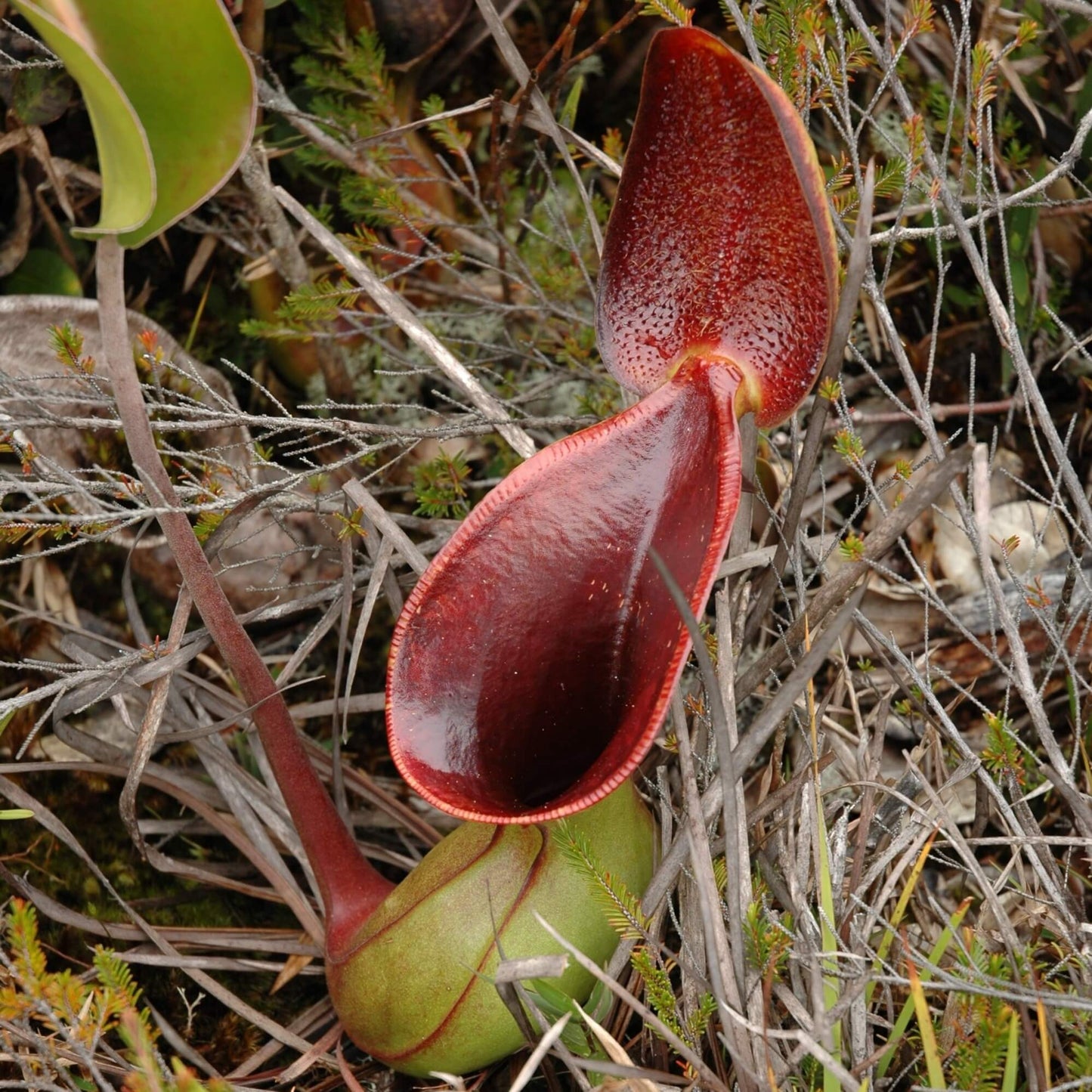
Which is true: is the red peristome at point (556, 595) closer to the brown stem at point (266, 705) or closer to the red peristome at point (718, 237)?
the red peristome at point (718, 237)

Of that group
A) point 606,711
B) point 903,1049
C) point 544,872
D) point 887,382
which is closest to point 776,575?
point 606,711

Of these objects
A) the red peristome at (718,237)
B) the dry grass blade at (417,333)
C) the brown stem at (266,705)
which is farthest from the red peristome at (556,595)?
the dry grass blade at (417,333)

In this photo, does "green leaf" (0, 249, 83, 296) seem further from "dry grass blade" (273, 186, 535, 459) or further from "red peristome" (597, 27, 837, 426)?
"red peristome" (597, 27, 837, 426)

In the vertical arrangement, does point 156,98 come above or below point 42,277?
above

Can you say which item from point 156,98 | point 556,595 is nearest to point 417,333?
point 556,595

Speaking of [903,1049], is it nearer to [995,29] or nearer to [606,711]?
[606,711]

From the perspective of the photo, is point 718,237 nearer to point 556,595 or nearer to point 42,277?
point 556,595
